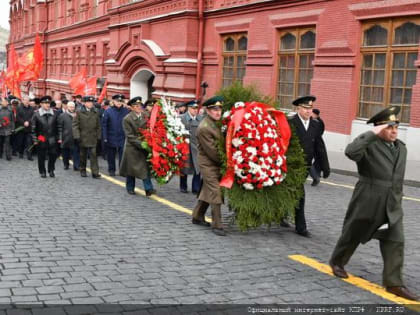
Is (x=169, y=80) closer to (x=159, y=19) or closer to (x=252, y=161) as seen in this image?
(x=159, y=19)

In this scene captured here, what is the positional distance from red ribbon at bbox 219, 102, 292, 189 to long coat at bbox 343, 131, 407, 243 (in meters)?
2.08

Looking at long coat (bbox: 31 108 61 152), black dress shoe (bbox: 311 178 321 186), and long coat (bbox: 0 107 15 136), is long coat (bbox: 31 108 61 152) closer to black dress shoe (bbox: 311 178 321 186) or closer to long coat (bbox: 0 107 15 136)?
long coat (bbox: 0 107 15 136)

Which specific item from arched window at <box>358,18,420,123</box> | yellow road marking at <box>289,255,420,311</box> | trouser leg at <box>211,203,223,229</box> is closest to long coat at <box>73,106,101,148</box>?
trouser leg at <box>211,203,223,229</box>

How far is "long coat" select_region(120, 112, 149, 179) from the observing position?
10.0 m

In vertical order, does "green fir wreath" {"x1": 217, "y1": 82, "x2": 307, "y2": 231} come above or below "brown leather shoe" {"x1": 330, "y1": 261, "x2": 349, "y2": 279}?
above

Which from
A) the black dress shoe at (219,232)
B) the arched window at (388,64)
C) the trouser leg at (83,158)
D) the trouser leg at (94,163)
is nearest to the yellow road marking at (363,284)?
the black dress shoe at (219,232)

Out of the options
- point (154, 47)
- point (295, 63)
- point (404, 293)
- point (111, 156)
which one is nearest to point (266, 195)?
point (404, 293)

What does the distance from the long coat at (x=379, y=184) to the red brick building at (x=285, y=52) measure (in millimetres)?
9558

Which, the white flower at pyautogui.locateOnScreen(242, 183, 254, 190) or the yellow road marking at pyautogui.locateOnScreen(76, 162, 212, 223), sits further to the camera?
the yellow road marking at pyautogui.locateOnScreen(76, 162, 212, 223)

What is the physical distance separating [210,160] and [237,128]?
0.56 m

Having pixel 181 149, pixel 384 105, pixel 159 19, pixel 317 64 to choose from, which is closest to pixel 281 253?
pixel 181 149

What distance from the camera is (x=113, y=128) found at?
1305 cm

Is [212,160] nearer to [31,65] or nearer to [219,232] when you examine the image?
[219,232]

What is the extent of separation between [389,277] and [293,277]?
91 centimetres
